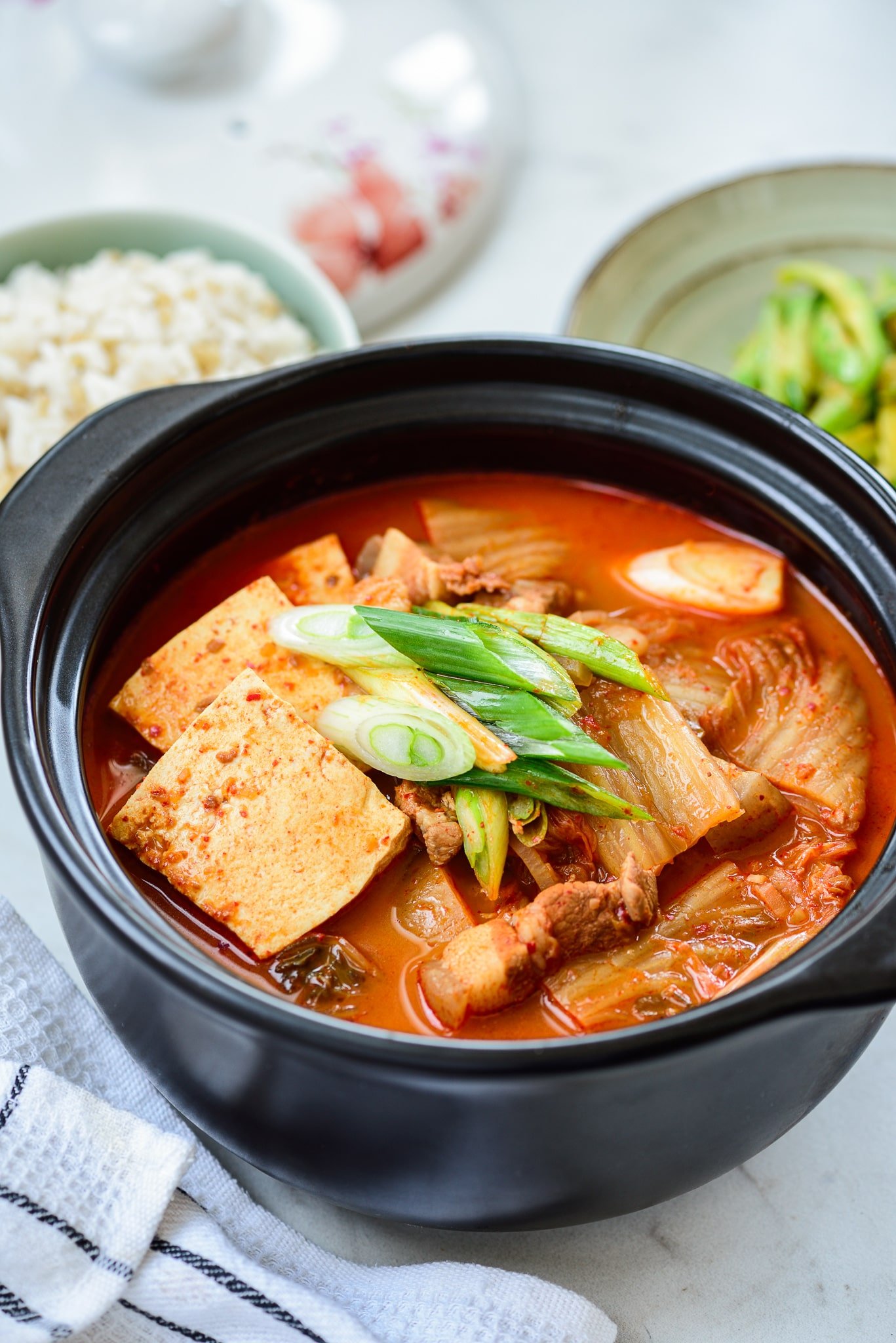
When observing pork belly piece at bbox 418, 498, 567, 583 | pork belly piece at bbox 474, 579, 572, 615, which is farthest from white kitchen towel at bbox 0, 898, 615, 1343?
pork belly piece at bbox 418, 498, 567, 583

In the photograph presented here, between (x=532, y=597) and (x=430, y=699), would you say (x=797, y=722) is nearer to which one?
(x=532, y=597)

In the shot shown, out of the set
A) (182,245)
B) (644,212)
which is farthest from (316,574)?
(644,212)

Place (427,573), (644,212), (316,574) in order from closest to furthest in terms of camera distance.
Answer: (427,573) < (316,574) < (644,212)

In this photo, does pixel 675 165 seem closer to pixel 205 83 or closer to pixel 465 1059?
pixel 205 83

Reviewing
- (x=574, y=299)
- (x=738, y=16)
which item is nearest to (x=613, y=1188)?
(x=574, y=299)

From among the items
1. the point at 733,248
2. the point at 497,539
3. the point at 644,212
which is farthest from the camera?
the point at 733,248

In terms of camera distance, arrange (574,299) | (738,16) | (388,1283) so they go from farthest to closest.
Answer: (738,16) → (574,299) → (388,1283)

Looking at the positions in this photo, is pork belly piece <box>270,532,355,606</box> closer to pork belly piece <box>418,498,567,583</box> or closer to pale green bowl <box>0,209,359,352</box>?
pork belly piece <box>418,498,567,583</box>
